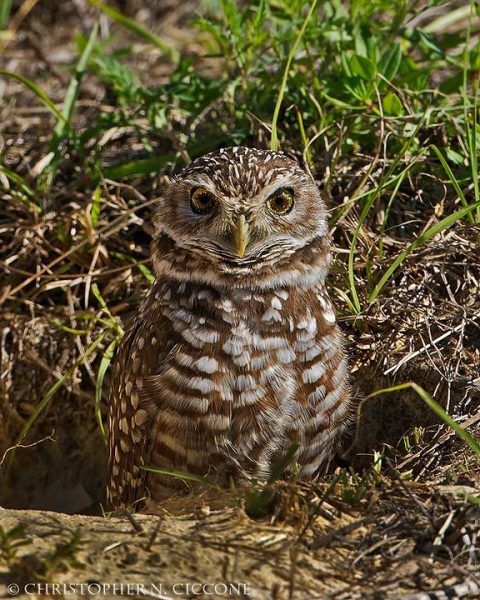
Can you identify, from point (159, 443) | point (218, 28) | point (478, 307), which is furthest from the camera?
point (218, 28)

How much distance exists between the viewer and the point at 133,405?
3.15 m

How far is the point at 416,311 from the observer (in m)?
3.53

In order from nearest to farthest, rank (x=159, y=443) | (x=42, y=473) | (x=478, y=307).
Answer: (x=159, y=443), (x=478, y=307), (x=42, y=473)

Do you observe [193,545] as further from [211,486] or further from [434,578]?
[434,578]

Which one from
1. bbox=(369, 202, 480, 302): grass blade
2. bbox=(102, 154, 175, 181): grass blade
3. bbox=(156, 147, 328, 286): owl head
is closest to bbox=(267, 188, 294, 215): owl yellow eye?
bbox=(156, 147, 328, 286): owl head

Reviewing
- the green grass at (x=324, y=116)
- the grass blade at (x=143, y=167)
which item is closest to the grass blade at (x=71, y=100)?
the green grass at (x=324, y=116)

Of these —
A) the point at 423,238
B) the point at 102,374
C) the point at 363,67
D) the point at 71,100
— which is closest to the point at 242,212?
the point at 423,238

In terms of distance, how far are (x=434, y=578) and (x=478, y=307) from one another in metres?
1.45

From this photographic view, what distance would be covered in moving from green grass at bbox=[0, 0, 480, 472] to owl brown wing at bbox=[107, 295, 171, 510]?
0.99ft

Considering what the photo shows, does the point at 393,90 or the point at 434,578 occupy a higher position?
the point at 393,90

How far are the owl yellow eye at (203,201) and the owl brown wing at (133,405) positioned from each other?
385mm

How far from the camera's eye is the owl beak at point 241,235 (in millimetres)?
2943

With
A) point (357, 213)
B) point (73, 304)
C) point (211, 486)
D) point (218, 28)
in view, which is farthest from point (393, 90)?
point (211, 486)

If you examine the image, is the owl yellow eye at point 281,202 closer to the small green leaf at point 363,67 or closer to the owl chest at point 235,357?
the owl chest at point 235,357
